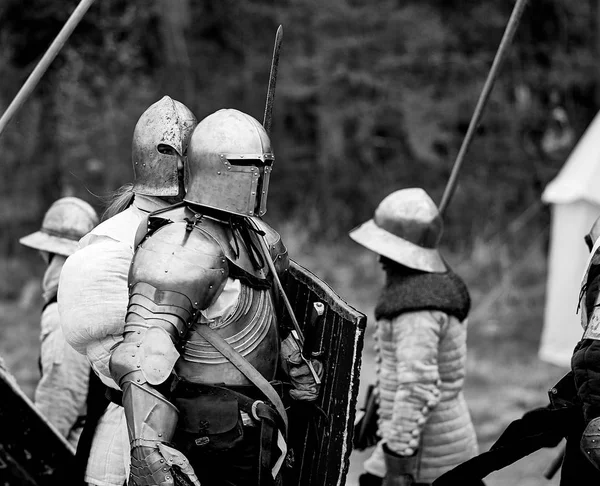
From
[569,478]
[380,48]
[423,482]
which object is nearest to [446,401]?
[423,482]

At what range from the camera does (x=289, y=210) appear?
13961 mm

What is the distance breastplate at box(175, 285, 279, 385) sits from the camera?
299 cm

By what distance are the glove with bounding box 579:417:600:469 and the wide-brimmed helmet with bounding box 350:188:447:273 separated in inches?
57.0

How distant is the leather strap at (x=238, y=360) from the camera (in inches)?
117

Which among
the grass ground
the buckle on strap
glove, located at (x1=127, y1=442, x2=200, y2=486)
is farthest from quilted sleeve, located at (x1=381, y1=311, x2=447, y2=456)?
the grass ground

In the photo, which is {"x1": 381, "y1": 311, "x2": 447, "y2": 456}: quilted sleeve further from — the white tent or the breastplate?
the white tent

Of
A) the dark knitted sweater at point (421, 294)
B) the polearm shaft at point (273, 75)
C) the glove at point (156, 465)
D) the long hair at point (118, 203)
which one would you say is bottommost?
the glove at point (156, 465)

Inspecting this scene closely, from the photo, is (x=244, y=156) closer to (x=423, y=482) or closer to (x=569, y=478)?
(x=569, y=478)

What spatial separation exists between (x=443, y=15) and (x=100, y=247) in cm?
1032

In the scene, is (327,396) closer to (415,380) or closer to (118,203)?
(415,380)

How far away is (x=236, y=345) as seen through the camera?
303 cm

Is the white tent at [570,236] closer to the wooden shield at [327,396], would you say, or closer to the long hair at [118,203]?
the wooden shield at [327,396]

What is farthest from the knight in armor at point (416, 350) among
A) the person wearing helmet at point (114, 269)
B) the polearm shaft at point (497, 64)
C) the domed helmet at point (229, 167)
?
the domed helmet at point (229, 167)

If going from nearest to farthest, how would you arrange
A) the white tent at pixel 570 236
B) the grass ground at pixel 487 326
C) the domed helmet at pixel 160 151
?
1. the domed helmet at pixel 160 151
2. the grass ground at pixel 487 326
3. the white tent at pixel 570 236
